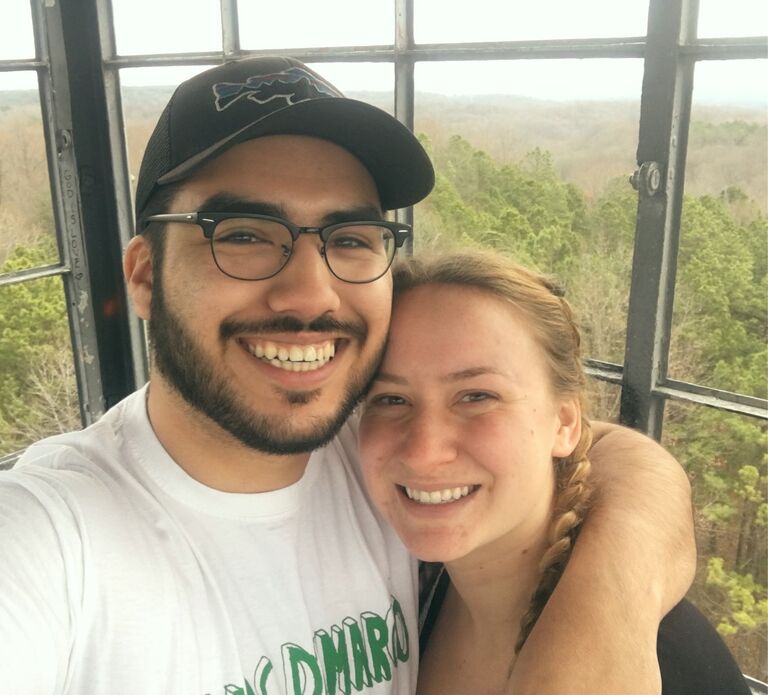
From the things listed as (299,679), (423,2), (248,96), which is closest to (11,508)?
(299,679)

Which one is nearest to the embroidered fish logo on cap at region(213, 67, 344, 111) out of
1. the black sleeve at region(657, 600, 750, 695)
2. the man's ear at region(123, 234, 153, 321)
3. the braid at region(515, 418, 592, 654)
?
the man's ear at region(123, 234, 153, 321)

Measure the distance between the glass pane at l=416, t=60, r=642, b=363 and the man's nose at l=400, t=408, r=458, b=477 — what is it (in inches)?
43.6

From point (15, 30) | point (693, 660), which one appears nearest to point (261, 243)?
point (693, 660)

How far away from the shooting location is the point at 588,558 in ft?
3.53

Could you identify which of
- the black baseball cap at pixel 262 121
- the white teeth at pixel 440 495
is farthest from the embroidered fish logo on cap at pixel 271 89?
the white teeth at pixel 440 495

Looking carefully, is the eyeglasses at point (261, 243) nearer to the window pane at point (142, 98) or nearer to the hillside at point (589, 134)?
the hillside at point (589, 134)

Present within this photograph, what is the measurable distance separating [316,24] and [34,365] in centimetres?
166

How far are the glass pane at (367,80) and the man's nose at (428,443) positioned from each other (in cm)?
151

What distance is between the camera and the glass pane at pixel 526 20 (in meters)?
1.91

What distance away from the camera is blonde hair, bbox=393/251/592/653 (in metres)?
1.16

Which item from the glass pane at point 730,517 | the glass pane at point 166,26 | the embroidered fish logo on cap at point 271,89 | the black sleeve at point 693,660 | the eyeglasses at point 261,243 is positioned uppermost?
the glass pane at point 166,26

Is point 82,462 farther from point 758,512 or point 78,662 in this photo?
point 758,512

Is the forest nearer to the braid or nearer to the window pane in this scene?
the braid

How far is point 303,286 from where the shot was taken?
1.10m
